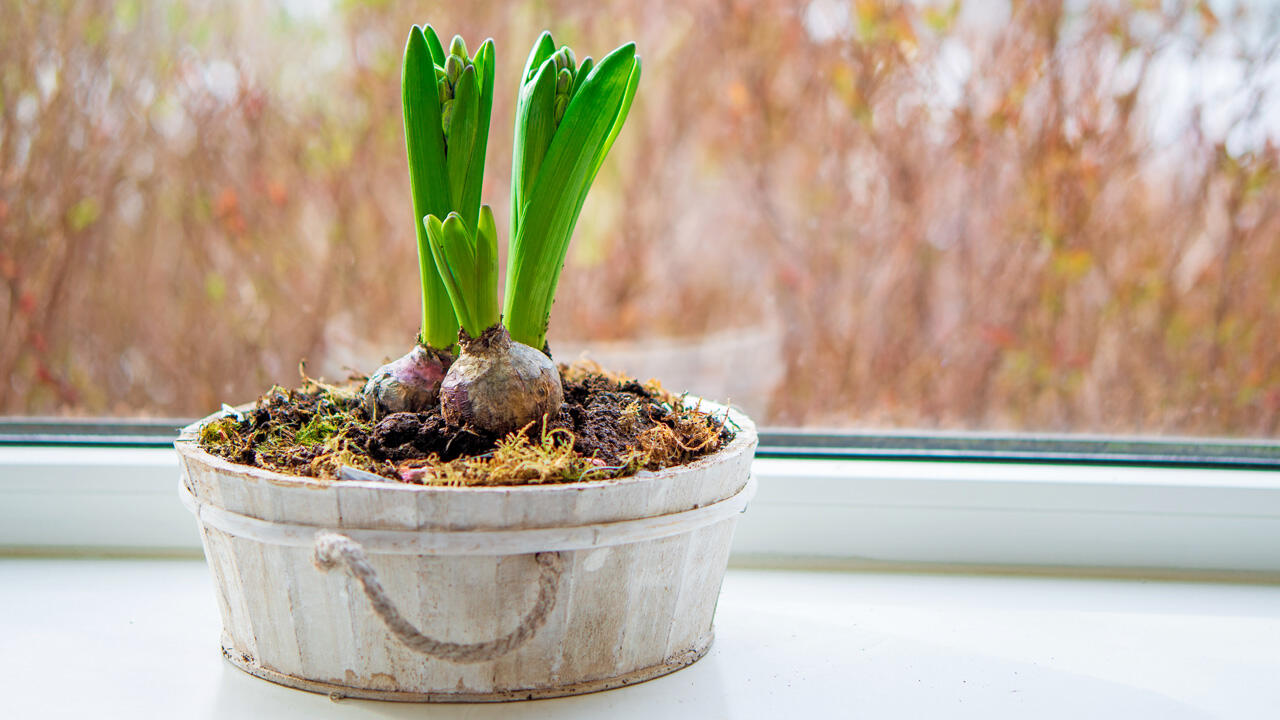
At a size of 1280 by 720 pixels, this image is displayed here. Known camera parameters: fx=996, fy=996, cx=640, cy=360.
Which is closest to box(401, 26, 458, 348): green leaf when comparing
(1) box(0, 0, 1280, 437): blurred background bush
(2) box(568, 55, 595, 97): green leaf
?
(2) box(568, 55, 595, 97): green leaf

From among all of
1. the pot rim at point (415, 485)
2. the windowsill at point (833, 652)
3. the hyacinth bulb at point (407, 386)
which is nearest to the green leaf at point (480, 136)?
the hyacinth bulb at point (407, 386)

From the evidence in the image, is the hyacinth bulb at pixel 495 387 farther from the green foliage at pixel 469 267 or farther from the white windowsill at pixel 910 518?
the white windowsill at pixel 910 518

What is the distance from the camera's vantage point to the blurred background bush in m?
1.47

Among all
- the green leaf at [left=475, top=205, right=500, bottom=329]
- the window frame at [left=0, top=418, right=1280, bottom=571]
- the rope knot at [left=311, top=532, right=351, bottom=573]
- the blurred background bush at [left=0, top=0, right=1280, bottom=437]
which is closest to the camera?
the rope knot at [left=311, top=532, right=351, bottom=573]

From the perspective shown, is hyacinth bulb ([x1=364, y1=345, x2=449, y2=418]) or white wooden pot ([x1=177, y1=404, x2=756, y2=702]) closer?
white wooden pot ([x1=177, y1=404, x2=756, y2=702])

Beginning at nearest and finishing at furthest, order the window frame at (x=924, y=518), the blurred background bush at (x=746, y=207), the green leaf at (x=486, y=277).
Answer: the green leaf at (x=486, y=277), the window frame at (x=924, y=518), the blurred background bush at (x=746, y=207)

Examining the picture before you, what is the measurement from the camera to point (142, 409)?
1.53 meters

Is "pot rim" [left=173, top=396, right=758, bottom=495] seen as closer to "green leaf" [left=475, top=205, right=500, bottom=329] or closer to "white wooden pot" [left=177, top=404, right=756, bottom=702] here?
"white wooden pot" [left=177, top=404, right=756, bottom=702]

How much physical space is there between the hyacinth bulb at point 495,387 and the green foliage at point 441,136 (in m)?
0.07

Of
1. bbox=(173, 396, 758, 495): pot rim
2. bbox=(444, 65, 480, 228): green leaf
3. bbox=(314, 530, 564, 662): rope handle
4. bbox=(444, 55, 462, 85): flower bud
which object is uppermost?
bbox=(444, 55, 462, 85): flower bud

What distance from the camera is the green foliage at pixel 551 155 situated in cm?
70

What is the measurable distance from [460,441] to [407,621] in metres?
0.12

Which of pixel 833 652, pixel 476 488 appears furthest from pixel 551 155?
pixel 833 652

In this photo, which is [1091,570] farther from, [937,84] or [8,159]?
[8,159]
